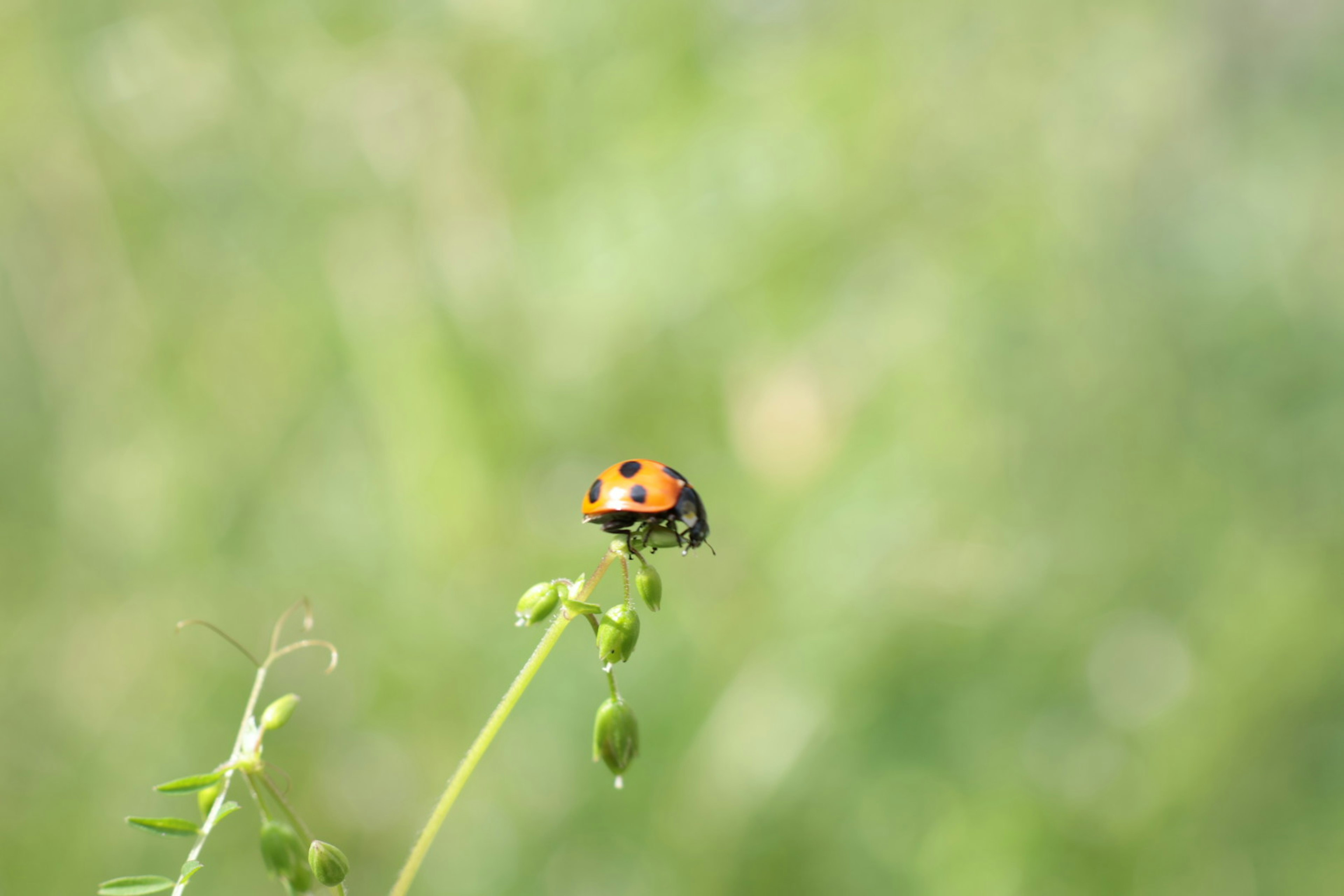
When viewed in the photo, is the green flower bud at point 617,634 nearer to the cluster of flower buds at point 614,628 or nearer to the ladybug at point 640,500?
the cluster of flower buds at point 614,628

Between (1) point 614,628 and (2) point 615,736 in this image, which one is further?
(2) point 615,736

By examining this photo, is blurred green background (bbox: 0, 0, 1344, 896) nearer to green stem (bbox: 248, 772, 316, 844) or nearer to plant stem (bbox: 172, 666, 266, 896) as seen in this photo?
plant stem (bbox: 172, 666, 266, 896)

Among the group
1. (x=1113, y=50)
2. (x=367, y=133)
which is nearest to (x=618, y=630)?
(x=367, y=133)

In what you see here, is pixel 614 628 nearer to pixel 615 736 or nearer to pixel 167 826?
pixel 615 736

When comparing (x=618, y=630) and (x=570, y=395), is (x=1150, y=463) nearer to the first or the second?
(x=570, y=395)

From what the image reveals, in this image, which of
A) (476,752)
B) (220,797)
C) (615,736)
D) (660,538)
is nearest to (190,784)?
(220,797)

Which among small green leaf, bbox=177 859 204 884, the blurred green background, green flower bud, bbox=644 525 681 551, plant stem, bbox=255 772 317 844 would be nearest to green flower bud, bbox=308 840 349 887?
plant stem, bbox=255 772 317 844
